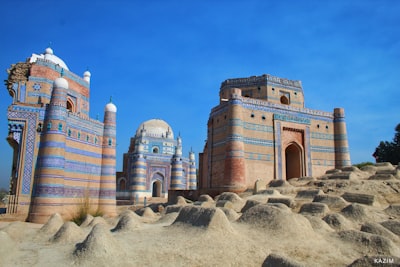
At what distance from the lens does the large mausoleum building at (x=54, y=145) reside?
1725 cm

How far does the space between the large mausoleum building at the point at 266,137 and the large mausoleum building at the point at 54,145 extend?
23.0 feet

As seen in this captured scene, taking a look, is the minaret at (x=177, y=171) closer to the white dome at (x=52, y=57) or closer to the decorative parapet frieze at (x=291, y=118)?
the decorative parapet frieze at (x=291, y=118)

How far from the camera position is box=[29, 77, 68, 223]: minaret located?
16.9 metres

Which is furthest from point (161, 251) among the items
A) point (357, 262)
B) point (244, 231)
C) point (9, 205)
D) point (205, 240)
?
point (9, 205)

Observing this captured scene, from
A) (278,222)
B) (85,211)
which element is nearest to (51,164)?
(85,211)

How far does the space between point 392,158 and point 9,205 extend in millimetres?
31117

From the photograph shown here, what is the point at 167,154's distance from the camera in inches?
1617

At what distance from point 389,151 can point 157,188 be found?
24703mm

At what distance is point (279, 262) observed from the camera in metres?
6.30

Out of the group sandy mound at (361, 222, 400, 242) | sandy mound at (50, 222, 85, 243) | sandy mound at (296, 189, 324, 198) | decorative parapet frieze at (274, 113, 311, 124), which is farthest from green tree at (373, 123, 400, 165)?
sandy mound at (50, 222, 85, 243)

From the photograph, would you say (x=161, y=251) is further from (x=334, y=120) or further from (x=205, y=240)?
(x=334, y=120)

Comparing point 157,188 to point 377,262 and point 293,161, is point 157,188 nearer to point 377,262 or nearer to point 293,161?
point 293,161

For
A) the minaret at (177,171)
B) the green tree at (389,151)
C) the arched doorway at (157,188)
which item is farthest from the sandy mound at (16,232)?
the green tree at (389,151)

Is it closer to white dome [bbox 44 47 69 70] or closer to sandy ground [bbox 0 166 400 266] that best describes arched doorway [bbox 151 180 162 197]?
white dome [bbox 44 47 69 70]
